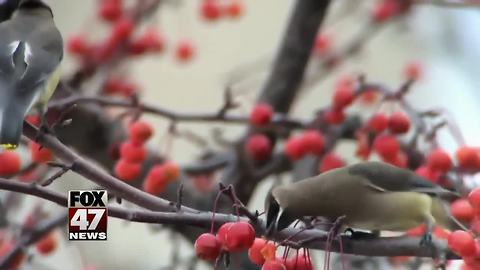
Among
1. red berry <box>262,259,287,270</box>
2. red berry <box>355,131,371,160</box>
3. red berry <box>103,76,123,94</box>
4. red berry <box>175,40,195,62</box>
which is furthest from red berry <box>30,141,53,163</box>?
red berry <box>175,40,195,62</box>

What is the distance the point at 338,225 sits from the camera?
0.37 m

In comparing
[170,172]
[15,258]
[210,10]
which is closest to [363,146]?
[170,172]

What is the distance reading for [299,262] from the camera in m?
0.37

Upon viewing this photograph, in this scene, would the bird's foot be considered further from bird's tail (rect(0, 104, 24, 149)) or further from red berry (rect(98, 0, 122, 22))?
red berry (rect(98, 0, 122, 22))

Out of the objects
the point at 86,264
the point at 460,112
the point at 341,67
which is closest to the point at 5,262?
the point at 86,264

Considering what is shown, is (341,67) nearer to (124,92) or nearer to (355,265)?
(124,92)

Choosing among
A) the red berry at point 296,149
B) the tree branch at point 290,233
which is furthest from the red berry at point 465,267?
the red berry at point 296,149

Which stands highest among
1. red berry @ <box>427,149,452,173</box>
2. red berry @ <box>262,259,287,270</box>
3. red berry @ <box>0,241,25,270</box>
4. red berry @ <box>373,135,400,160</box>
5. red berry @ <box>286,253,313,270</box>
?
red berry @ <box>373,135,400,160</box>

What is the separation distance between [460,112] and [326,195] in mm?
328

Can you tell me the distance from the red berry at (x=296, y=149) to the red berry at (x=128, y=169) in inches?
4.5

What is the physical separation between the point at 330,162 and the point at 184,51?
0.36m

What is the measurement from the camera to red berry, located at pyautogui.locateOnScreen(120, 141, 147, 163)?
0.51 metres

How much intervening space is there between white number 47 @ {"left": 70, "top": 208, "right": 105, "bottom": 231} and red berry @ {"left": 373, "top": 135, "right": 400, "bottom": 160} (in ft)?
0.68

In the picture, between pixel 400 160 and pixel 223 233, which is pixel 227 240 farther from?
pixel 400 160
